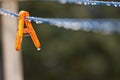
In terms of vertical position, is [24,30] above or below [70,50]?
above

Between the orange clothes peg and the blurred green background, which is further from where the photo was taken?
the blurred green background

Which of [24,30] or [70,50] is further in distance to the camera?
[70,50]

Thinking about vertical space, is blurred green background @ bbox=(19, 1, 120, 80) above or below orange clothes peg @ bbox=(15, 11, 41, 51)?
below

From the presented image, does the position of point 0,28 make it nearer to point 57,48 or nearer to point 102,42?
point 57,48

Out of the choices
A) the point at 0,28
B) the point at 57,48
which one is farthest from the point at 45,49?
the point at 0,28

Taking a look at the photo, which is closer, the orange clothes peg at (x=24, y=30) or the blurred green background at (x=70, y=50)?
the orange clothes peg at (x=24, y=30)

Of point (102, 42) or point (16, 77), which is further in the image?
point (102, 42)

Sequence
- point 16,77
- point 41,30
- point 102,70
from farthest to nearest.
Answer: point 102,70, point 41,30, point 16,77

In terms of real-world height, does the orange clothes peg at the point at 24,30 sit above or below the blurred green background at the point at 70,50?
above
